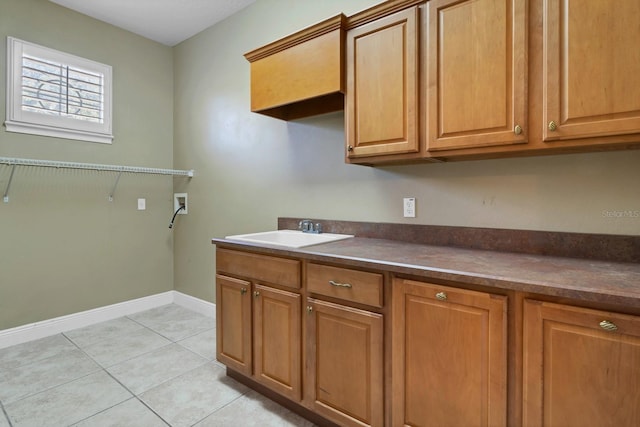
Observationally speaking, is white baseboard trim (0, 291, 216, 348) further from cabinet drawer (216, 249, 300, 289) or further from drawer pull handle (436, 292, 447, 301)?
drawer pull handle (436, 292, 447, 301)

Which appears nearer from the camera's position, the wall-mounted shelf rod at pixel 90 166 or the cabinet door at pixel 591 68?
the cabinet door at pixel 591 68

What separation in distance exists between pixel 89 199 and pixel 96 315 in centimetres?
110

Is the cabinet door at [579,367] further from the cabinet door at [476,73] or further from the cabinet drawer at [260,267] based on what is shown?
the cabinet drawer at [260,267]

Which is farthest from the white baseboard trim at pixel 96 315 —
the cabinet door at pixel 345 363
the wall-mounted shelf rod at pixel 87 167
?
the cabinet door at pixel 345 363

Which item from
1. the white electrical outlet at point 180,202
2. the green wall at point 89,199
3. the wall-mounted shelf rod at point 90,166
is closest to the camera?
the wall-mounted shelf rod at point 90,166

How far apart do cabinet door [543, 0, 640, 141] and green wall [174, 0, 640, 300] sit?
336mm

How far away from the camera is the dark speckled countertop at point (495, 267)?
3.21 feet

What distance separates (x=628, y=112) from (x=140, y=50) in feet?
12.8

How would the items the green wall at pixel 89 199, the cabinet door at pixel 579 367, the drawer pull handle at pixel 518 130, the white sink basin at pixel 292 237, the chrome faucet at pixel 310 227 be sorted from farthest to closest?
the green wall at pixel 89 199 < the chrome faucet at pixel 310 227 < the white sink basin at pixel 292 237 < the drawer pull handle at pixel 518 130 < the cabinet door at pixel 579 367

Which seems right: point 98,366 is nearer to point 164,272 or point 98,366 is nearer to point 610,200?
point 164,272

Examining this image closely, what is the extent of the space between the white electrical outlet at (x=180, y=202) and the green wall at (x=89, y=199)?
6 centimetres

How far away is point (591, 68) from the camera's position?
1207 millimetres

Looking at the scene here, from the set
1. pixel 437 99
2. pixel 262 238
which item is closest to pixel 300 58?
pixel 437 99

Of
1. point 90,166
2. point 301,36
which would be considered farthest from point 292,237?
point 90,166
